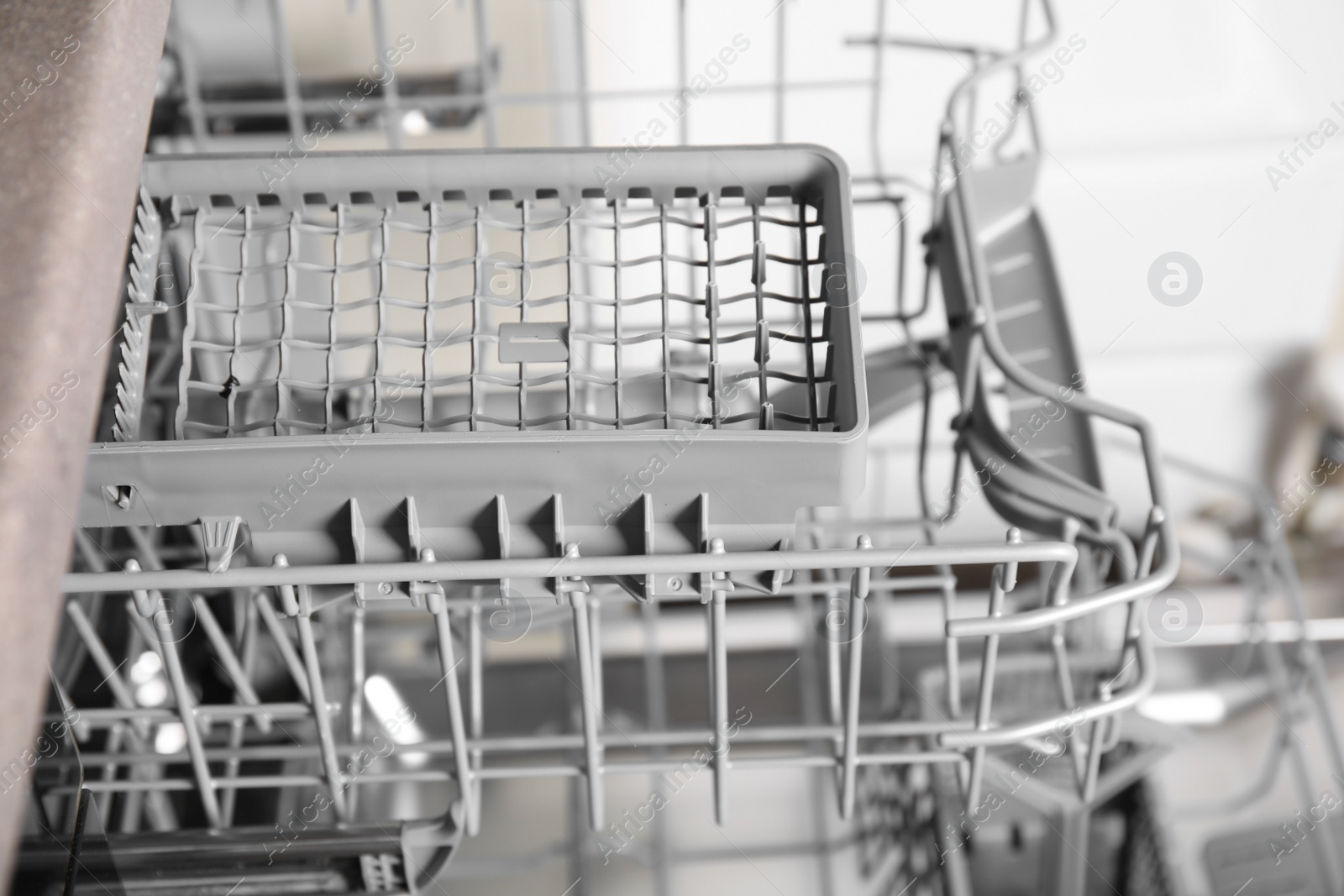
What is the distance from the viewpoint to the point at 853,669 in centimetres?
39

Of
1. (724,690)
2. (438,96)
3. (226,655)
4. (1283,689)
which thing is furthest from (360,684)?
(1283,689)

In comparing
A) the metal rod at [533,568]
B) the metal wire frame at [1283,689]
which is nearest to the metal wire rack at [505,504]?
the metal rod at [533,568]

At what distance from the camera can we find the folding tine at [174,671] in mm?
364

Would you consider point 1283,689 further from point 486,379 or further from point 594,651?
point 486,379

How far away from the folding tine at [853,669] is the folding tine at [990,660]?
5cm

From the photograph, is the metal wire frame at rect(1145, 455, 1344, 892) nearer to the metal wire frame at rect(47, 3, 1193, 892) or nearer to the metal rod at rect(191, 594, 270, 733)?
the metal wire frame at rect(47, 3, 1193, 892)

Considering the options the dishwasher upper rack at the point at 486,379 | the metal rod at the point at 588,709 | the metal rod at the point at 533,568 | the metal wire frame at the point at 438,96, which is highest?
the metal wire frame at the point at 438,96

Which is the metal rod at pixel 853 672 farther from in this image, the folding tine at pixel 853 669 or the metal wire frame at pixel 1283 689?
the metal wire frame at pixel 1283 689

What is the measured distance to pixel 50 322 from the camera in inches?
9.5

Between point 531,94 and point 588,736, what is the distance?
394 mm

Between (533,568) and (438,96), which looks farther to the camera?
(438,96)

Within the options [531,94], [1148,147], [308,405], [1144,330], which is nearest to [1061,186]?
[1148,147]

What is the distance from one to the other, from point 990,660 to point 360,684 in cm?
35

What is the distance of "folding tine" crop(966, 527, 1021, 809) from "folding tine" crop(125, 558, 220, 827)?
1.01 ft
